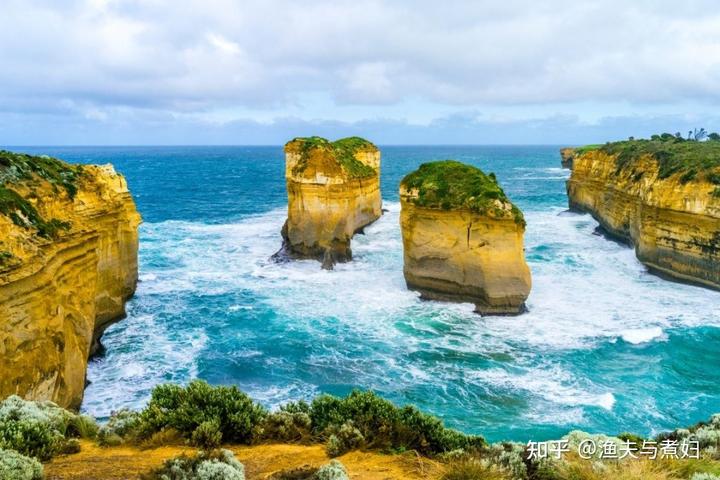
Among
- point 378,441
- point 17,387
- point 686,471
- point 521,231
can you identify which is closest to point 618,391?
point 521,231

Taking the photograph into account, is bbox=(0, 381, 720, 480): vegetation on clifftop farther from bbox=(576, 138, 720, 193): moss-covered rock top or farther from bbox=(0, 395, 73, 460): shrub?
bbox=(576, 138, 720, 193): moss-covered rock top

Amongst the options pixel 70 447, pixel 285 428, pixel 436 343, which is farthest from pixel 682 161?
pixel 70 447

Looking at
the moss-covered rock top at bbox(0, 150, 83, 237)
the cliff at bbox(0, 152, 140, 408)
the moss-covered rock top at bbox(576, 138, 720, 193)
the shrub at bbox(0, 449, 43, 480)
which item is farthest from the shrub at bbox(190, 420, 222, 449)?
the moss-covered rock top at bbox(576, 138, 720, 193)

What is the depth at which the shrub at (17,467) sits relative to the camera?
21.0ft

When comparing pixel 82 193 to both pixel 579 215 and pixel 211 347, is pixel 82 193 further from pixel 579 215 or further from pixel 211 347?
pixel 579 215

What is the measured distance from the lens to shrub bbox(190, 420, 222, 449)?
28.1 feet

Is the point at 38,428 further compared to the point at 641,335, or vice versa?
the point at 641,335

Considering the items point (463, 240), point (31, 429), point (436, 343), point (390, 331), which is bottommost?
point (436, 343)

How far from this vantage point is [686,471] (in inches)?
314

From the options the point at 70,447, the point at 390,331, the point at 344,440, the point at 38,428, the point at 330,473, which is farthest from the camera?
the point at 390,331

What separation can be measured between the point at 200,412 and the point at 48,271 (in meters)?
7.36

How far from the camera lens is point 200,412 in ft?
29.7

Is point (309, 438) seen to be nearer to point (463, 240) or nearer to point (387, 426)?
point (387, 426)

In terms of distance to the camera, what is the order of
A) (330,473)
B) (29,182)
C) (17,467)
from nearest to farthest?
(17,467) → (330,473) → (29,182)
